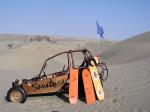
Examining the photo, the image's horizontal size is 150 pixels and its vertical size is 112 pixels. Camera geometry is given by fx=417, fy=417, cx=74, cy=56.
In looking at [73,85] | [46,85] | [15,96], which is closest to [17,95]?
[15,96]

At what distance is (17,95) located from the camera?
43.2ft

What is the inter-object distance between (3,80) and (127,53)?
20.3 metres

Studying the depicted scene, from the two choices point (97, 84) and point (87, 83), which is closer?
point (87, 83)

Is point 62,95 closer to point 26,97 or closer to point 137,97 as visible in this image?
point 26,97

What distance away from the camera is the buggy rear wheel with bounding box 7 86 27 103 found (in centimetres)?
1311

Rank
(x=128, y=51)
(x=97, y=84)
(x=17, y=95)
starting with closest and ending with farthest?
(x=97, y=84)
(x=17, y=95)
(x=128, y=51)

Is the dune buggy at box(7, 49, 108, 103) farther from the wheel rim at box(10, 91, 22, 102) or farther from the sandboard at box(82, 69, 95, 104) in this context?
the sandboard at box(82, 69, 95, 104)

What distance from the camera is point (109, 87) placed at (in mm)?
15414

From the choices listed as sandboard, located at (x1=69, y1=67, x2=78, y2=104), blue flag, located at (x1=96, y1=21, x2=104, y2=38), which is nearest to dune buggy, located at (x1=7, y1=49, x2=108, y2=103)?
sandboard, located at (x1=69, y1=67, x2=78, y2=104)

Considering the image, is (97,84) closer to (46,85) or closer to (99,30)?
(46,85)

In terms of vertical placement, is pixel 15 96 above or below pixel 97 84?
below

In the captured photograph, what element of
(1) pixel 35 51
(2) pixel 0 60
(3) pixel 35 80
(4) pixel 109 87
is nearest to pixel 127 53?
(1) pixel 35 51

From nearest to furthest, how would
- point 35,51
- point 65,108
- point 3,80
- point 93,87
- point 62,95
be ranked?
1. point 65,108
2. point 93,87
3. point 62,95
4. point 3,80
5. point 35,51

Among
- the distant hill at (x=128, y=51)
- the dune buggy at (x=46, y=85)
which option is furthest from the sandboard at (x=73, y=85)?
the distant hill at (x=128, y=51)
